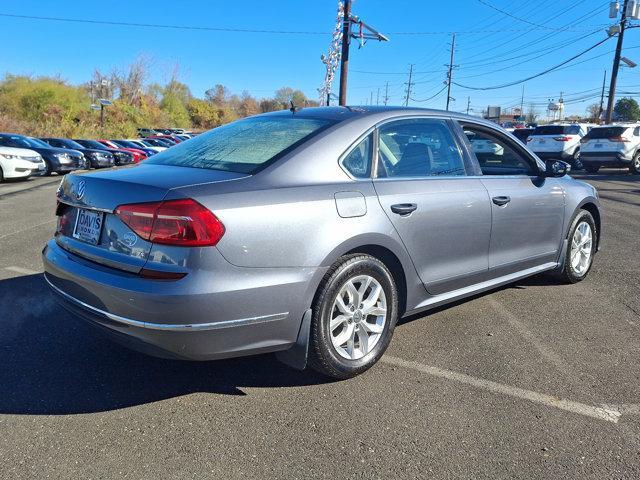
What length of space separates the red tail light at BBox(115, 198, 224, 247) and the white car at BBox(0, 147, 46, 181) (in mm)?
15050

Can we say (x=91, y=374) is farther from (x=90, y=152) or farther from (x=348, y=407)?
(x=90, y=152)

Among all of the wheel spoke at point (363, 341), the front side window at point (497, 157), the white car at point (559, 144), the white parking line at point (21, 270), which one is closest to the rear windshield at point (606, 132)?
the white car at point (559, 144)

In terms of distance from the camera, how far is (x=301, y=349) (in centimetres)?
298

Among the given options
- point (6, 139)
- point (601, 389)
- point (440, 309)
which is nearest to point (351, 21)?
point (6, 139)

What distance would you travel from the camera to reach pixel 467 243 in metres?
3.90

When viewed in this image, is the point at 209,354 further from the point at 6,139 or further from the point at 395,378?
the point at 6,139

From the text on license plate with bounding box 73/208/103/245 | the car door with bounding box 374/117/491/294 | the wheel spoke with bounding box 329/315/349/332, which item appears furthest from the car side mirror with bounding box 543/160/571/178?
the text on license plate with bounding box 73/208/103/245

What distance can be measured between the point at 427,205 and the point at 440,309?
1332 mm

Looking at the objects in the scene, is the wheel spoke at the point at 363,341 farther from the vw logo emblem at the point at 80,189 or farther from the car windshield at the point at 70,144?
the car windshield at the point at 70,144

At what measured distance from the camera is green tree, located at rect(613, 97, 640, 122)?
86875mm

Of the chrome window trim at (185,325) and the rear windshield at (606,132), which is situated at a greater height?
the rear windshield at (606,132)

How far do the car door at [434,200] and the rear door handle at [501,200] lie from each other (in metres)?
0.09

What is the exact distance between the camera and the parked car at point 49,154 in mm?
18133

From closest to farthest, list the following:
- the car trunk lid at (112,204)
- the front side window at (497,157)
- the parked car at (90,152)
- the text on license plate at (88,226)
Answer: the car trunk lid at (112,204), the text on license plate at (88,226), the front side window at (497,157), the parked car at (90,152)
